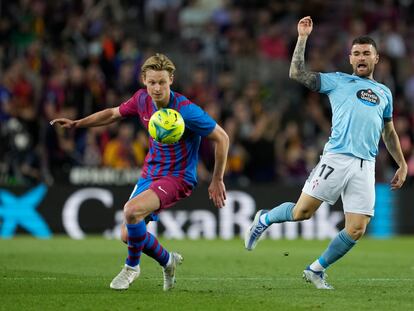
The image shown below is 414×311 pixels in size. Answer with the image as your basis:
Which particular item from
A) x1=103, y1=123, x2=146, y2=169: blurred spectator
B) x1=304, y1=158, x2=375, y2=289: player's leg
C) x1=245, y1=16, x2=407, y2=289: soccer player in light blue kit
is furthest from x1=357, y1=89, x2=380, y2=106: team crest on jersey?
x1=103, y1=123, x2=146, y2=169: blurred spectator

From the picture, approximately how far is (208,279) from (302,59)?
2.71 meters

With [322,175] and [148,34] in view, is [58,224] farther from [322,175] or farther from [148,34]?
[322,175]

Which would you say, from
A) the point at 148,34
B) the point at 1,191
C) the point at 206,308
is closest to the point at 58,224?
the point at 1,191

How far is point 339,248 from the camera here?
9.84 metres

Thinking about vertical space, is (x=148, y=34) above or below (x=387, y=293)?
above

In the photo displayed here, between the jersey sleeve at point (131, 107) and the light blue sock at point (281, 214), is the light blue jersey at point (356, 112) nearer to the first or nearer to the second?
the light blue sock at point (281, 214)

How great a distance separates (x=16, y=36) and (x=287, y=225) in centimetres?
687

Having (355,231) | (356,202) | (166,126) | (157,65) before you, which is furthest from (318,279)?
(157,65)

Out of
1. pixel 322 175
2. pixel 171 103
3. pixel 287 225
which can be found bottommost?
pixel 287 225

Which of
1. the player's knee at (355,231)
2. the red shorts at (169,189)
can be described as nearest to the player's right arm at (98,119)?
the red shorts at (169,189)

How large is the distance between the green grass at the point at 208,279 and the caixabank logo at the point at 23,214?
66.2 inches

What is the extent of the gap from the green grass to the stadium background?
2226 millimetres

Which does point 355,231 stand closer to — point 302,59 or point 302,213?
point 302,213

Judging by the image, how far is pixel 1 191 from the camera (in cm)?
1847
